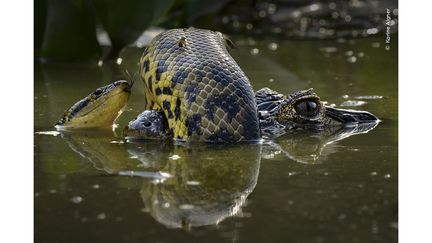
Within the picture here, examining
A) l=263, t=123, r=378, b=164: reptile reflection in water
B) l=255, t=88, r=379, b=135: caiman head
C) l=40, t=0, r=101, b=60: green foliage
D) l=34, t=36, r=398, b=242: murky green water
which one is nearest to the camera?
l=34, t=36, r=398, b=242: murky green water

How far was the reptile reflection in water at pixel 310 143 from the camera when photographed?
15.9 ft

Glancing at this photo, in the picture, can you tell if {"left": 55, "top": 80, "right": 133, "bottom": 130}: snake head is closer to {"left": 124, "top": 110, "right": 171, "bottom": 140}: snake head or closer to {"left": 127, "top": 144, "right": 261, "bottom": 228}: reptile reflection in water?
{"left": 124, "top": 110, "right": 171, "bottom": 140}: snake head

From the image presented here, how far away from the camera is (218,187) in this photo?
4188 mm

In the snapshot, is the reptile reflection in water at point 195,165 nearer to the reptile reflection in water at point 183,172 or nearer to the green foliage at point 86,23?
the reptile reflection in water at point 183,172

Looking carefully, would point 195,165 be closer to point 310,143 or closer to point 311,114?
point 310,143

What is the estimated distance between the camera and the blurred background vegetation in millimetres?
7945

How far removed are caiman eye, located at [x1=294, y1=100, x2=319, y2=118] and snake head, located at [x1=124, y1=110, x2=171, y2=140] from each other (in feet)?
2.59

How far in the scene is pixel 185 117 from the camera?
5039mm

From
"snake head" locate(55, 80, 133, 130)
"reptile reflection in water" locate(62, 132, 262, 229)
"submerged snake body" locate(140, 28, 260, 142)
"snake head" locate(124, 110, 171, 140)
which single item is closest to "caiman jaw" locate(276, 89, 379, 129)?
"submerged snake body" locate(140, 28, 260, 142)

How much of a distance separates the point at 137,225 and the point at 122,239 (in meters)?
0.18

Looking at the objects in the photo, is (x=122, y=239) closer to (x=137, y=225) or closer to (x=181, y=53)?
(x=137, y=225)

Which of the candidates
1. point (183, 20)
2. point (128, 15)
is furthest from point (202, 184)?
point (183, 20)

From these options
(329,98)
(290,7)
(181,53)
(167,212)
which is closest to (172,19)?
(290,7)

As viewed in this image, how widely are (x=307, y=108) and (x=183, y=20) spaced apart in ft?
14.7
